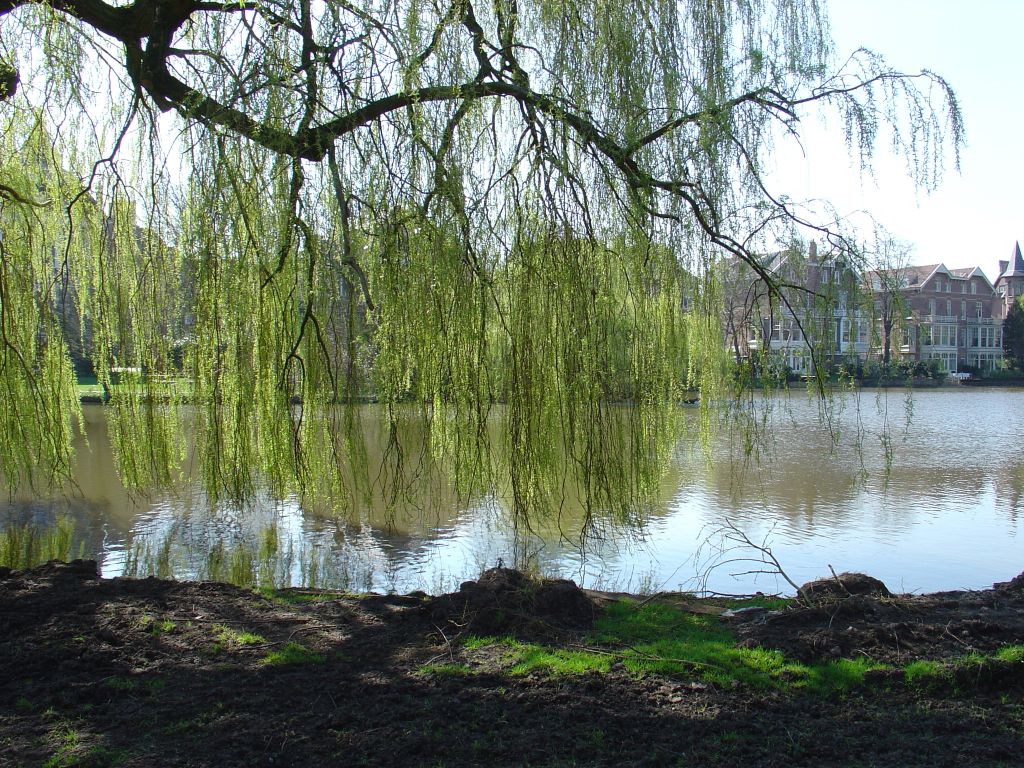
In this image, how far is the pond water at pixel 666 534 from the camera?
5.72 meters

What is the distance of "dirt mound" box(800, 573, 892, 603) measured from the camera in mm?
3969

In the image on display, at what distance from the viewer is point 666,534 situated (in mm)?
7113

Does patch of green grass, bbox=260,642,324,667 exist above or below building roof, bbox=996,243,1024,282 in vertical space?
below

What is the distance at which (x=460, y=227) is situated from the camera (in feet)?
12.8

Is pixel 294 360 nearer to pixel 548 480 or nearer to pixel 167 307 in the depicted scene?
pixel 167 307

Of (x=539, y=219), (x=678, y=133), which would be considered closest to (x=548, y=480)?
(x=539, y=219)

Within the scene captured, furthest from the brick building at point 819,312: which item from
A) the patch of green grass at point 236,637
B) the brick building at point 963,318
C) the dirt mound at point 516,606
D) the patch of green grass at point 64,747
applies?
the brick building at point 963,318

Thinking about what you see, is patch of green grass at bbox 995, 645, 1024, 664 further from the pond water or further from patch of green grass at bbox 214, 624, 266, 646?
patch of green grass at bbox 214, 624, 266, 646

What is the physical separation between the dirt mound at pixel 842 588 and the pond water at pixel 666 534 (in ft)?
1.39

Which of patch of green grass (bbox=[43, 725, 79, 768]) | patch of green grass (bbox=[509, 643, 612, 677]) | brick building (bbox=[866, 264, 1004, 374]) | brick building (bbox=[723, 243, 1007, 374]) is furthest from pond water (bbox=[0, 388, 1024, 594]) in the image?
brick building (bbox=[866, 264, 1004, 374])

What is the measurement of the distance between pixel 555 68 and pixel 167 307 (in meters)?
2.45

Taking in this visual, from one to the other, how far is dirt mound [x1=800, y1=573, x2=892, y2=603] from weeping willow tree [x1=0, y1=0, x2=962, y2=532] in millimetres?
981

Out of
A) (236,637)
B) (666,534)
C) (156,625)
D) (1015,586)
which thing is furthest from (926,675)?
(666,534)

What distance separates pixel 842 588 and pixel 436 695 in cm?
228
